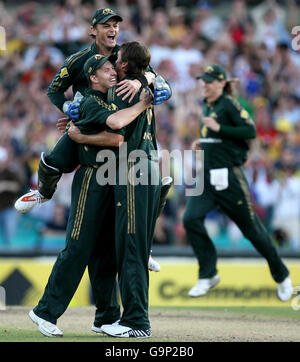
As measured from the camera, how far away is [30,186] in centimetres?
1430

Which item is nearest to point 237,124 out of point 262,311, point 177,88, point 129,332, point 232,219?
point 232,219

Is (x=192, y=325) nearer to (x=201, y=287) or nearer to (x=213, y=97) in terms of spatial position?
(x=201, y=287)

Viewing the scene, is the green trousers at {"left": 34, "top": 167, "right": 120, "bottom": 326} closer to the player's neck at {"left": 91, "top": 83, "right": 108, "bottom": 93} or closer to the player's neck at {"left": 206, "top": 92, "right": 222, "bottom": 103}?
the player's neck at {"left": 91, "top": 83, "right": 108, "bottom": 93}

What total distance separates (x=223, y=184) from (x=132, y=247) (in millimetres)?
3367

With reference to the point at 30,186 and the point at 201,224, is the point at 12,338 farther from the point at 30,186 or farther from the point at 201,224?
the point at 30,186

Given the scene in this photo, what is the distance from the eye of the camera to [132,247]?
23.2 ft

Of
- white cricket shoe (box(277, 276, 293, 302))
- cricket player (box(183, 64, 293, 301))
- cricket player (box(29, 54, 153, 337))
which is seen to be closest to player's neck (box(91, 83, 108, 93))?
cricket player (box(29, 54, 153, 337))

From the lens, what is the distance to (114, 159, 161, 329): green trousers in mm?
7070

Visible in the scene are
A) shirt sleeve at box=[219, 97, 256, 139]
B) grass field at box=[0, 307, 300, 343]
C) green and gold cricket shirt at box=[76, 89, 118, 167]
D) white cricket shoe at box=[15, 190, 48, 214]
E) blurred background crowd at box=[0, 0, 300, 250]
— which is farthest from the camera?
blurred background crowd at box=[0, 0, 300, 250]

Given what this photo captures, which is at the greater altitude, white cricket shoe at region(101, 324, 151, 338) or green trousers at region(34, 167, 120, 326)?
green trousers at region(34, 167, 120, 326)

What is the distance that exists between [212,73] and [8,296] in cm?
452

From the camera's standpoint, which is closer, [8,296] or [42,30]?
[8,296]

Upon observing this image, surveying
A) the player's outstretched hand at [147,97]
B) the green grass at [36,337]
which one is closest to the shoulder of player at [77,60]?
the player's outstretched hand at [147,97]

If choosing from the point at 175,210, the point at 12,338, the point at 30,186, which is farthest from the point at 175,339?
the point at 30,186
